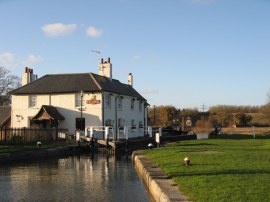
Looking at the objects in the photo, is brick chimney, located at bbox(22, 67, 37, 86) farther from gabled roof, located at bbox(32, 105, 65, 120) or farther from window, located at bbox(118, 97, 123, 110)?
window, located at bbox(118, 97, 123, 110)

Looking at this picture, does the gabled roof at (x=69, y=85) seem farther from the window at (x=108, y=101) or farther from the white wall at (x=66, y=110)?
the window at (x=108, y=101)

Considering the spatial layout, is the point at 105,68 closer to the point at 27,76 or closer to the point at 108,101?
the point at 108,101

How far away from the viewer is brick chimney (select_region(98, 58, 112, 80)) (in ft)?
155

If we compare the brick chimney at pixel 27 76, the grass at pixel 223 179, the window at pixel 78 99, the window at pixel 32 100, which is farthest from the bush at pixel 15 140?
the grass at pixel 223 179

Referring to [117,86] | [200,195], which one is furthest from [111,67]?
[200,195]

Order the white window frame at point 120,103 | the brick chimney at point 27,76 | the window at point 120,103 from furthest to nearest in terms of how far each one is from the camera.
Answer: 1. the brick chimney at point 27,76
2. the window at point 120,103
3. the white window frame at point 120,103

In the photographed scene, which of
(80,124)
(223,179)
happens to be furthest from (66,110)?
(223,179)

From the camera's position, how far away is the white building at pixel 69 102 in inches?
1633

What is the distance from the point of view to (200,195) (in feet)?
32.8

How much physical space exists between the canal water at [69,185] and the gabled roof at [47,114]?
19186mm

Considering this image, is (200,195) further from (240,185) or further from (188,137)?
(188,137)

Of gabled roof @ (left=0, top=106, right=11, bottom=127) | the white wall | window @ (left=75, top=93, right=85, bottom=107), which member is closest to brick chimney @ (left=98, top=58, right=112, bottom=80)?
the white wall

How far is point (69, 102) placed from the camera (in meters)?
42.3

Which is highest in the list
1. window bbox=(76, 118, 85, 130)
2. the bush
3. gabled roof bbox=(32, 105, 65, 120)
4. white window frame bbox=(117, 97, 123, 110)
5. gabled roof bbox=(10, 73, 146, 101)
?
gabled roof bbox=(10, 73, 146, 101)
